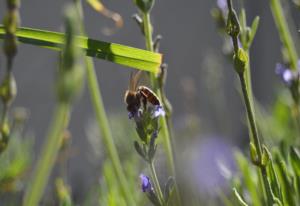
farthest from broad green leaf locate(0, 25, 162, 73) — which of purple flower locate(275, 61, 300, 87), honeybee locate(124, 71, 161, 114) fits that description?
purple flower locate(275, 61, 300, 87)

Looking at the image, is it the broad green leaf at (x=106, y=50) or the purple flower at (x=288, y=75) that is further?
the purple flower at (x=288, y=75)

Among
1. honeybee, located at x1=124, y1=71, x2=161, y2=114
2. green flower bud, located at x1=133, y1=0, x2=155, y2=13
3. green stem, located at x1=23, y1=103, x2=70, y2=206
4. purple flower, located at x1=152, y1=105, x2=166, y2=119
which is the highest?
green flower bud, located at x1=133, y1=0, x2=155, y2=13

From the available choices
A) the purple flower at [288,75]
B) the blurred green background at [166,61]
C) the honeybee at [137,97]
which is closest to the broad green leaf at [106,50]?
the honeybee at [137,97]

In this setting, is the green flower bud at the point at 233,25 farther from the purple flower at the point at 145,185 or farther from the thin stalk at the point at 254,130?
the purple flower at the point at 145,185

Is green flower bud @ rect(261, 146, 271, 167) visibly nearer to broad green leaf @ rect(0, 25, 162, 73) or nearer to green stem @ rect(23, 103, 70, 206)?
broad green leaf @ rect(0, 25, 162, 73)

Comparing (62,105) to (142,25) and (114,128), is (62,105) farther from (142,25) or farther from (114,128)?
(114,128)

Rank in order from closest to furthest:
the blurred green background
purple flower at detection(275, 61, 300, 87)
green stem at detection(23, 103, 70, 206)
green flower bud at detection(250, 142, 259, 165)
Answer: green stem at detection(23, 103, 70, 206)
green flower bud at detection(250, 142, 259, 165)
purple flower at detection(275, 61, 300, 87)
the blurred green background
